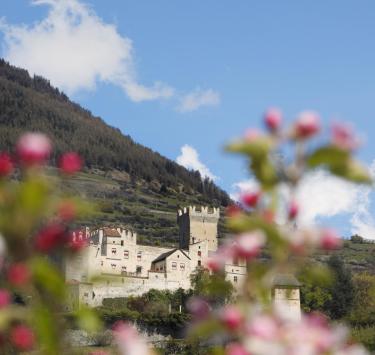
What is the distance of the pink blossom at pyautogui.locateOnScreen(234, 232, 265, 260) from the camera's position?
281 cm

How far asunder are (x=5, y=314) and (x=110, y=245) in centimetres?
8229

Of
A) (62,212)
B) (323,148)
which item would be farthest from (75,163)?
(323,148)

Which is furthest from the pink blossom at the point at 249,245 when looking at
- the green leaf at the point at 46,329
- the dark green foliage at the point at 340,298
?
the dark green foliage at the point at 340,298

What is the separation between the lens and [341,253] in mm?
148000

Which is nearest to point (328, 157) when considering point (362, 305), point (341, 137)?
point (341, 137)

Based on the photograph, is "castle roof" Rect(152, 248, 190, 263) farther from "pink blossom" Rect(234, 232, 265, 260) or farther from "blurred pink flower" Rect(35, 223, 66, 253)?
"blurred pink flower" Rect(35, 223, 66, 253)

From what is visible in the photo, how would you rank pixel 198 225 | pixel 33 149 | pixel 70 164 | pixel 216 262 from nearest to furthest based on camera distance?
1. pixel 33 149
2. pixel 70 164
3. pixel 216 262
4. pixel 198 225

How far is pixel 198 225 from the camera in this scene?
339 feet

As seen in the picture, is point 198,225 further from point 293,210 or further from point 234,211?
point 293,210

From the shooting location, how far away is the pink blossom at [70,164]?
9.49 feet

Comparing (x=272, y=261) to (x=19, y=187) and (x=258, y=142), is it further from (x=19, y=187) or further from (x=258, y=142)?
(x=19, y=187)

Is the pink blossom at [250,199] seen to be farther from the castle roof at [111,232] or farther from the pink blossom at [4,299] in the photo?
the castle roof at [111,232]

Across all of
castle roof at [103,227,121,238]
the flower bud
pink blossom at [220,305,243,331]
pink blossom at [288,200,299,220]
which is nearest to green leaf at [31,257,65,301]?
the flower bud

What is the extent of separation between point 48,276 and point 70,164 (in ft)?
1.62
